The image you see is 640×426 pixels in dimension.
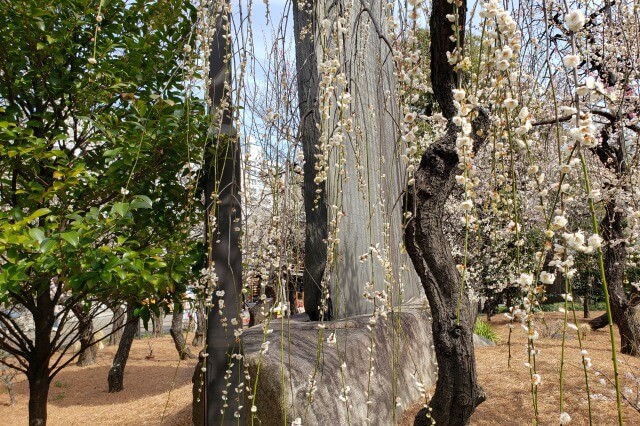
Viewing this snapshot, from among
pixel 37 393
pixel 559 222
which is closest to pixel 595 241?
pixel 559 222

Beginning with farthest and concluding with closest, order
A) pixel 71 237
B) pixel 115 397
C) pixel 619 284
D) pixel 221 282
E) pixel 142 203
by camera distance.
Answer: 1. pixel 115 397
2. pixel 619 284
3. pixel 221 282
4. pixel 142 203
5. pixel 71 237

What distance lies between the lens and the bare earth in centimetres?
298

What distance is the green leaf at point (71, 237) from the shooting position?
1.91 m

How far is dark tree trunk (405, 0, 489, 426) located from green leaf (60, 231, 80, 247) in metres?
1.30

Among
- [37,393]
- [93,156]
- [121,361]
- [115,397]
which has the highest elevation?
[93,156]

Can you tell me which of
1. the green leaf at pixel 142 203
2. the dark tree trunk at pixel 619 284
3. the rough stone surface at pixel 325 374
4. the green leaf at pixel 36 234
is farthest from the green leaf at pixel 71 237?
the dark tree trunk at pixel 619 284

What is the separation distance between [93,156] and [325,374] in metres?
1.62

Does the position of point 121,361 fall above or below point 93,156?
below

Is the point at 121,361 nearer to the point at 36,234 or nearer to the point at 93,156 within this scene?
the point at 93,156

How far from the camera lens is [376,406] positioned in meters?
2.62

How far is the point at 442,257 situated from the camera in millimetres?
2152

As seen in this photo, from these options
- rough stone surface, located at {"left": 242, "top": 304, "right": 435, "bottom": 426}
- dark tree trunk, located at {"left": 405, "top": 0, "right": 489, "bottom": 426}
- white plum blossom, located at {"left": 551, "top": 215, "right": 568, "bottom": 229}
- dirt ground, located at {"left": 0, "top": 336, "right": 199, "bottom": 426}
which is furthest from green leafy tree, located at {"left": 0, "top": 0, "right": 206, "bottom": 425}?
dirt ground, located at {"left": 0, "top": 336, "right": 199, "bottom": 426}

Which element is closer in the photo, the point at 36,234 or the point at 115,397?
the point at 36,234

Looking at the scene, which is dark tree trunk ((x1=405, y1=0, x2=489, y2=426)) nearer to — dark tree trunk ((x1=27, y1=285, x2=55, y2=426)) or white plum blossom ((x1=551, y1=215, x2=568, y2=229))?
white plum blossom ((x1=551, y1=215, x2=568, y2=229))
